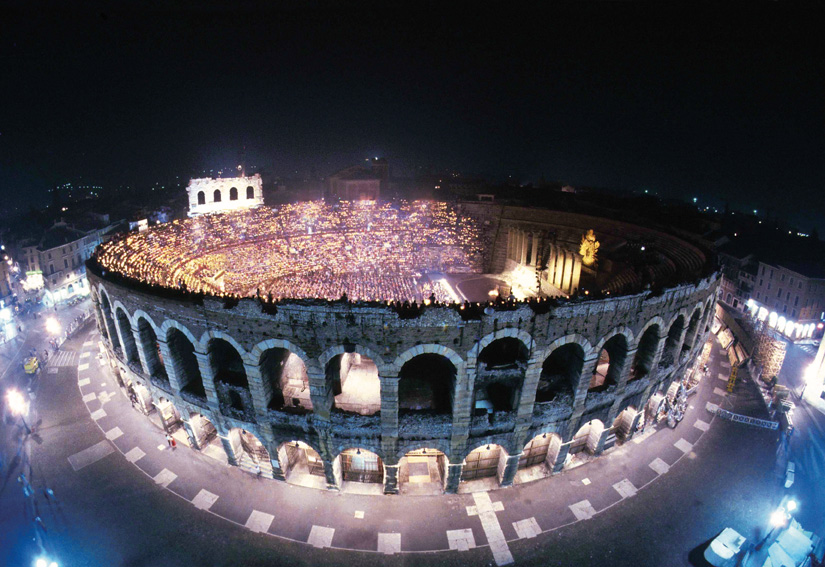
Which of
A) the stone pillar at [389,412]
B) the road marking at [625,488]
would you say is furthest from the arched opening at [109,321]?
the road marking at [625,488]

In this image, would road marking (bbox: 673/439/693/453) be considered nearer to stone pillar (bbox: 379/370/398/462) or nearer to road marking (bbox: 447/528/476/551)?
road marking (bbox: 447/528/476/551)

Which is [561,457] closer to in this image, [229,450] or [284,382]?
[284,382]

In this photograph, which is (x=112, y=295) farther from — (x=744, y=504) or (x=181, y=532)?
(x=744, y=504)

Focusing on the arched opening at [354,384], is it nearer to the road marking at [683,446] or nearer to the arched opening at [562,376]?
the arched opening at [562,376]

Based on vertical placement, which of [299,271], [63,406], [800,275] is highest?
[800,275]

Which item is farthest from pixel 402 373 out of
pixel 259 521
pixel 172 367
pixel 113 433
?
pixel 113 433

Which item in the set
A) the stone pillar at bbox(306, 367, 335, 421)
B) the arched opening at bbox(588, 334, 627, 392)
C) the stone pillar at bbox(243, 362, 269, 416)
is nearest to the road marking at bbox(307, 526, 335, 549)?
the stone pillar at bbox(306, 367, 335, 421)

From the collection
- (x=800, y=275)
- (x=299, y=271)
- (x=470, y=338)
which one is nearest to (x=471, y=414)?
(x=470, y=338)
